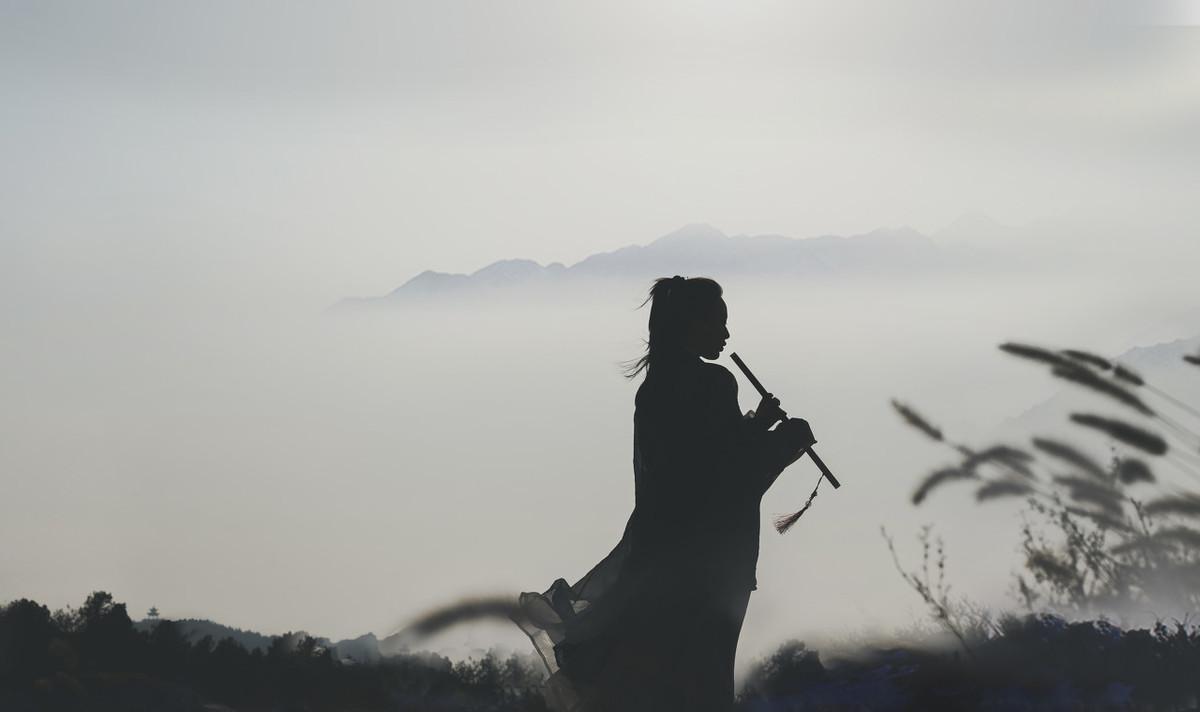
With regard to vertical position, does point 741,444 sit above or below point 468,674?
above

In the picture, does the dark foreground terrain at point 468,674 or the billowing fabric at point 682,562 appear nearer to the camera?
the billowing fabric at point 682,562

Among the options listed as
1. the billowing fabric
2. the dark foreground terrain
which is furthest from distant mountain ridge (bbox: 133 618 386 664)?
the billowing fabric

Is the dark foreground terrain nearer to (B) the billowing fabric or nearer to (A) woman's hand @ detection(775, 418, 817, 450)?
(B) the billowing fabric

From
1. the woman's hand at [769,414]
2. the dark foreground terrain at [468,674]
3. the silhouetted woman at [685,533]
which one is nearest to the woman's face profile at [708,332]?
the silhouetted woman at [685,533]

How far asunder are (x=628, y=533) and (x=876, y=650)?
3.05 meters

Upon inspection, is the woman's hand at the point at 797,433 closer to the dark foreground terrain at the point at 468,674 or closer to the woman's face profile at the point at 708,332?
the woman's face profile at the point at 708,332

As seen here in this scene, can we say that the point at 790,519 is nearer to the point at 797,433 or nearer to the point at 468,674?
the point at 797,433

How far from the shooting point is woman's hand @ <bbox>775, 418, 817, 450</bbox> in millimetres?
6402

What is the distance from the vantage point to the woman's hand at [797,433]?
640 centimetres

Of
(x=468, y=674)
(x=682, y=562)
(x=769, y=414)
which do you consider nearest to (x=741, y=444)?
(x=769, y=414)

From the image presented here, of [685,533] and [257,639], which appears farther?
[257,639]

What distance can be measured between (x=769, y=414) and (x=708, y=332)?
17.0 inches

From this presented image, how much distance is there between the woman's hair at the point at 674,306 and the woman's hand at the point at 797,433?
54cm

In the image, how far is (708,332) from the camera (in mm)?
6469
